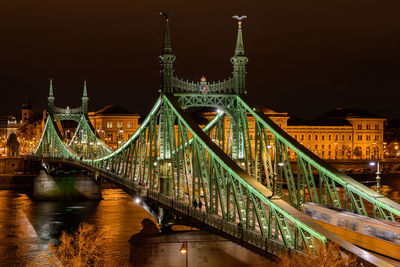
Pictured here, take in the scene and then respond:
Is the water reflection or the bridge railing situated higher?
the bridge railing

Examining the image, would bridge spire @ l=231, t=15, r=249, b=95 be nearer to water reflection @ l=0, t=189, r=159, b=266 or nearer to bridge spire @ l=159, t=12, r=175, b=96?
bridge spire @ l=159, t=12, r=175, b=96

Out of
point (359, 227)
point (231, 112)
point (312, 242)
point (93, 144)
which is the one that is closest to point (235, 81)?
point (231, 112)

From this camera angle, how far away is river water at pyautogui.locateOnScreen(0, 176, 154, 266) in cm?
5047

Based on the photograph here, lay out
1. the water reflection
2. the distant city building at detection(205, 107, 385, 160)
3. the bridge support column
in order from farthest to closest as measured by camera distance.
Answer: the distant city building at detection(205, 107, 385, 160), the water reflection, the bridge support column

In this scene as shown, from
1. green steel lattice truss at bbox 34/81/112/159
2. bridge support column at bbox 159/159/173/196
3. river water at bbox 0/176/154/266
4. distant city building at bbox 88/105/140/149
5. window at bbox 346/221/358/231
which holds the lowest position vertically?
river water at bbox 0/176/154/266

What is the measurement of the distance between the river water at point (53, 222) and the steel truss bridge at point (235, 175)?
531 centimetres

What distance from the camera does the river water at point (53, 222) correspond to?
5047cm

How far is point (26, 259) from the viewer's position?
48312mm

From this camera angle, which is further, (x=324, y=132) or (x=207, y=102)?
(x=324, y=132)

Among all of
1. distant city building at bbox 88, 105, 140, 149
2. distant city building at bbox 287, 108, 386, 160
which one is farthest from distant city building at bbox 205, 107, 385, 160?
distant city building at bbox 88, 105, 140, 149

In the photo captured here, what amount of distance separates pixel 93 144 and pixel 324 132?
80.0 m

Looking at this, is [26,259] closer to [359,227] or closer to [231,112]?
[231,112]

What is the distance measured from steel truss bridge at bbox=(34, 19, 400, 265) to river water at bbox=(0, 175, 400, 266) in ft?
17.6

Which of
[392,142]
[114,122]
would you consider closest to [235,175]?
[114,122]
